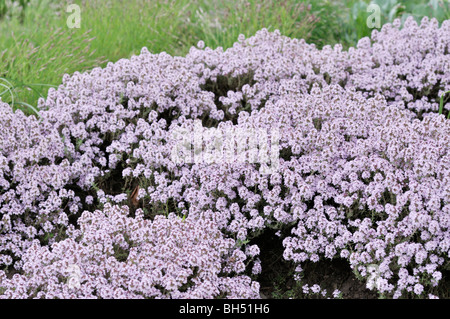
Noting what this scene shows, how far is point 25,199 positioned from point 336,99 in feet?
8.49

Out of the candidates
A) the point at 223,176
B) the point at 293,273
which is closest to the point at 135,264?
the point at 223,176

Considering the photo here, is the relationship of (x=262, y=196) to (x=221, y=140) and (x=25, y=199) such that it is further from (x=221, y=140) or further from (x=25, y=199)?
(x=25, y=199)

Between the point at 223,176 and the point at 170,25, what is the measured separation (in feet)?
12.2

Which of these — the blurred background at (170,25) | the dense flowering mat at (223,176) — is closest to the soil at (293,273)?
the dense flowering mat at (223,176)

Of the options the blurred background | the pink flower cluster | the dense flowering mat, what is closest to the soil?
the dense flowering mat

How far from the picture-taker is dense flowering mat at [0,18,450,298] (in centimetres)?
340

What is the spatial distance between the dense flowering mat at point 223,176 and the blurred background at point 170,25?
4.12ft

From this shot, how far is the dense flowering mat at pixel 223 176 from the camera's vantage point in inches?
134

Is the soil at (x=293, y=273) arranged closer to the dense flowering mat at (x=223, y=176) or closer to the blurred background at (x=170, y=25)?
the dense flowering mat at (x=223, y=176)

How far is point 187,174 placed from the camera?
4211 mm

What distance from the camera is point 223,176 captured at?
158 inches

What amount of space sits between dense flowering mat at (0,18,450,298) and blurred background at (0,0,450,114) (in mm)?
1257

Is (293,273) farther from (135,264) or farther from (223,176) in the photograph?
(135,264)
